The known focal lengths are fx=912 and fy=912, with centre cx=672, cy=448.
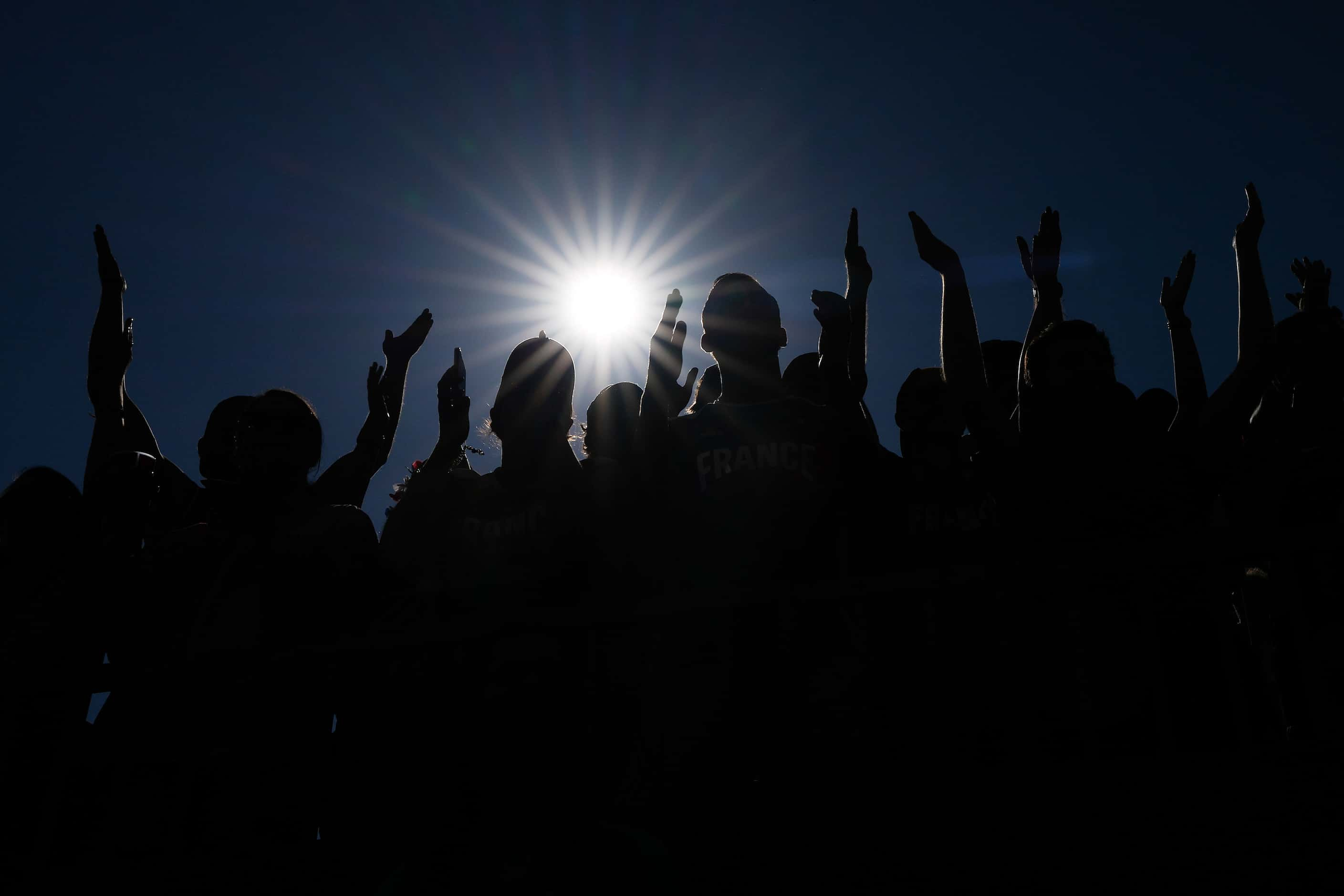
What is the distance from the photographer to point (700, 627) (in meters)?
3.00

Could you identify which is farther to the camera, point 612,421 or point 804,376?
point 804,376

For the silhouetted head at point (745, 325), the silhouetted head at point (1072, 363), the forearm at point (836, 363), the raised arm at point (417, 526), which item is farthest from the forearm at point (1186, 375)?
the raised arm at point (417, 526)

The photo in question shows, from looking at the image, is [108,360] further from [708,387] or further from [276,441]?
[708,387]

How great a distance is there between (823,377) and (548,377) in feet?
3.94

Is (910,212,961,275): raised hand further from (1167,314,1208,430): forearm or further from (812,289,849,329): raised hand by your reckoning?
(1167,314,1208,430): forearm

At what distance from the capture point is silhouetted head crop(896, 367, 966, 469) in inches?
165

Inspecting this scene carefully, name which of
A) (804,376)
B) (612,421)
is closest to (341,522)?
(612,421)

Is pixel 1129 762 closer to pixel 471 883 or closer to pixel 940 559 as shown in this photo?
pixel 940 559

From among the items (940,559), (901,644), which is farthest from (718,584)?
(940,559)

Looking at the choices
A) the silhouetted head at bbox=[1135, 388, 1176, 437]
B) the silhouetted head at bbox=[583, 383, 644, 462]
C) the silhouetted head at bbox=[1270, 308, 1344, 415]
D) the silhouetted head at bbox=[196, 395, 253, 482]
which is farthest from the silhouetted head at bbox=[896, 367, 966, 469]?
the silhouetted head at bbox=[196, 395, 253, 482]

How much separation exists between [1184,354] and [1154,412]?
1.36 feet

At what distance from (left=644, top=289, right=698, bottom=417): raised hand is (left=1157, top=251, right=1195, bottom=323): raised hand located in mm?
2461

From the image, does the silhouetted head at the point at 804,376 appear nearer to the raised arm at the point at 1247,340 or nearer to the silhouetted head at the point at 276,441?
the raised arm at the point at 1247,340

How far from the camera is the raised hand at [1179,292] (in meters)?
4.59
